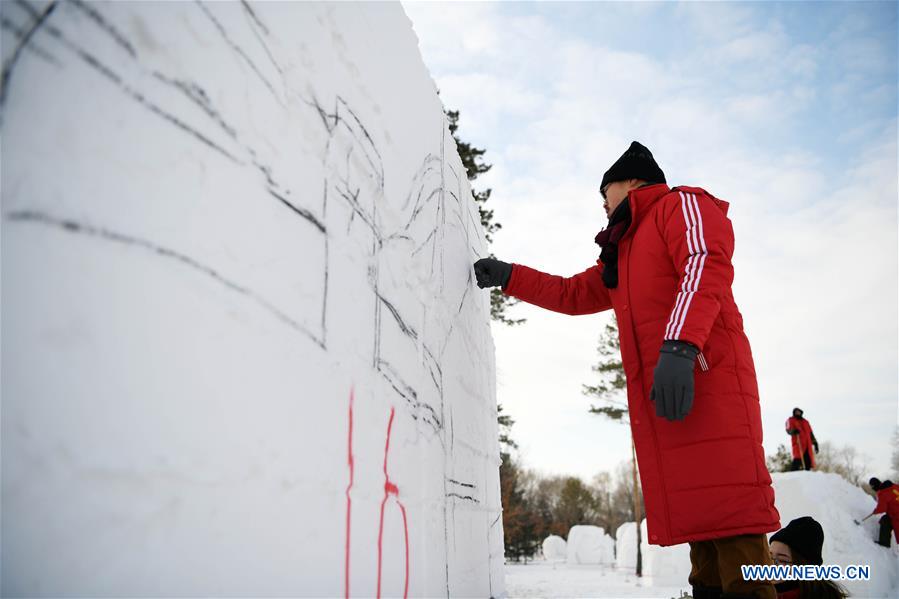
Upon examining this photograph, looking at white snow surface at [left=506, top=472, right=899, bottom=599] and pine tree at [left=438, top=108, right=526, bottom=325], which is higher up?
pine tree at [left=438, top=108, right=526, bottom=325]

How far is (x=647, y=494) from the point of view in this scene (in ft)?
6.39

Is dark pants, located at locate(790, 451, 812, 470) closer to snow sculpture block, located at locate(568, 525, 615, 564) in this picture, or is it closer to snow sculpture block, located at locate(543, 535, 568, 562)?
snow sculpture block, located at locate(568, 525, 615, 564)

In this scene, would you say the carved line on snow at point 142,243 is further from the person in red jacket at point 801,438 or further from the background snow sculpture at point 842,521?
the person in red jacket at point 801,438

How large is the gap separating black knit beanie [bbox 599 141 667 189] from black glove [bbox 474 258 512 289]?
585 mm

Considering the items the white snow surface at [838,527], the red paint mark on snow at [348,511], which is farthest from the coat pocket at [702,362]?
the white snow surface at [838,527]

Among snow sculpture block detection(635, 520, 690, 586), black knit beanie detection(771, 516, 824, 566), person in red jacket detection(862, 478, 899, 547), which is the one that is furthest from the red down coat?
snow sculpture block detection(635, 520, 690, 586)

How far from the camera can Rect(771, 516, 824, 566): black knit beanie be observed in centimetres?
305

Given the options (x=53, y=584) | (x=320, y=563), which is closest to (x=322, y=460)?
(x=320, y=563)

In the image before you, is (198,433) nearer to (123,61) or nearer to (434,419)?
(123,61)

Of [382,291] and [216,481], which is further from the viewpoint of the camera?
[382,291]

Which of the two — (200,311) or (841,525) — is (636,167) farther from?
(841,525)

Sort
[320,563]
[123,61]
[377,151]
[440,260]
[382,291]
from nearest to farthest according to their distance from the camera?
[123,61], [320,563], [382,291], [377,151], [440,260]

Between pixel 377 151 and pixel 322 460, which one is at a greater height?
pixel 377 151

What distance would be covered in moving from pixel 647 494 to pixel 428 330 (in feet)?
3.05
